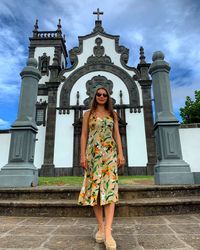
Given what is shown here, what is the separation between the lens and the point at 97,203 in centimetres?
222

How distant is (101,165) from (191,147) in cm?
481

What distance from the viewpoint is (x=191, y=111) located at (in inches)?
962

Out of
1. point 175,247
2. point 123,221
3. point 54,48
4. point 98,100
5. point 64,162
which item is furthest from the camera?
point 54,48

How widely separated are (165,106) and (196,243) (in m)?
3.73

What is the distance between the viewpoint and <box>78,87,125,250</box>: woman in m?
2.16

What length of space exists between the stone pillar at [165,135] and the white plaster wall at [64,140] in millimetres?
9797

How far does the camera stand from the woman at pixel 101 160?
2.16 metres

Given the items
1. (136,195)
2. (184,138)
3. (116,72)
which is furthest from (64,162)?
(136,195)

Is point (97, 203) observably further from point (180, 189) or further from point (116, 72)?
point (116, 72)

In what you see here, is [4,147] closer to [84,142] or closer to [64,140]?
[84,142]

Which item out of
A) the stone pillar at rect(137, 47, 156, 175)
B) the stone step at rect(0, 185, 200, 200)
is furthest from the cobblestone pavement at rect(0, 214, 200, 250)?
the stone pillar at rect(137, 47, 156, 175)

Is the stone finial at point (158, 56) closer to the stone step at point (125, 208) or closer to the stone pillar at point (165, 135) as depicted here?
the stone pillar at point (165, 135)

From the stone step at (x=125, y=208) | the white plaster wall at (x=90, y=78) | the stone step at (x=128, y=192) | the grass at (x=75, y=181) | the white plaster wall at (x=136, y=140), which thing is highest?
the white plaster wall at (x=90, y=78)

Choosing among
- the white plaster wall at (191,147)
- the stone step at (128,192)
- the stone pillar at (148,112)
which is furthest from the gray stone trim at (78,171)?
the stone step at (128,192)
